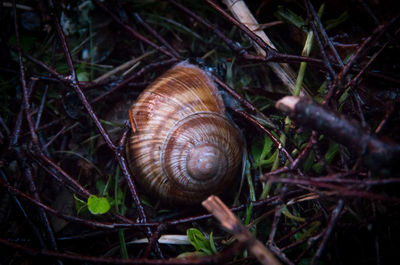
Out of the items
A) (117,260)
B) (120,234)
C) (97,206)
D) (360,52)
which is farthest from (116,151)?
(360,52)

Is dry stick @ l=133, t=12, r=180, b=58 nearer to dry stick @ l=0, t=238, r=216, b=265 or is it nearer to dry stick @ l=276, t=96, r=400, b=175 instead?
dry stick @ l=276, t=96, r=400, b=175

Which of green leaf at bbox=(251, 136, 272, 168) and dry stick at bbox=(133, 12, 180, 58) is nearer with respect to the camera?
green leaf at bbox=(251, 136, 272, 168)

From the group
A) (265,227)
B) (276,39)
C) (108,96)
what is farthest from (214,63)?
(265,227)

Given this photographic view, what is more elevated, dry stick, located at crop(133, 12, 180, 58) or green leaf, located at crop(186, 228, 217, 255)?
dry stick, located at crop(133, 12, 180, 58)

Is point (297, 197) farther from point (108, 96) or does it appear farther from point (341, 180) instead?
point (108, 96)

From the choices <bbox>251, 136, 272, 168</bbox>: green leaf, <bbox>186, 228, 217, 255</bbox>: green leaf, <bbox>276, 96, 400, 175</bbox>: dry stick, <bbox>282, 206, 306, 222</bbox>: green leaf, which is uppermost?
<bbox>276, 96, 400, 175</bbox>: dry stick

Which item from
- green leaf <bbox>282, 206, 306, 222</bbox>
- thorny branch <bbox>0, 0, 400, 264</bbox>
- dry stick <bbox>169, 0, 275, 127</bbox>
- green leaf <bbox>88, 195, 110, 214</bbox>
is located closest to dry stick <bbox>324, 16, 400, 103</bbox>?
thorny branch <bbox>0, 0, 400, 264</bbox>

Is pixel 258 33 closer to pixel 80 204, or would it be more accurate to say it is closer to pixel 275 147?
pixel 275 147
